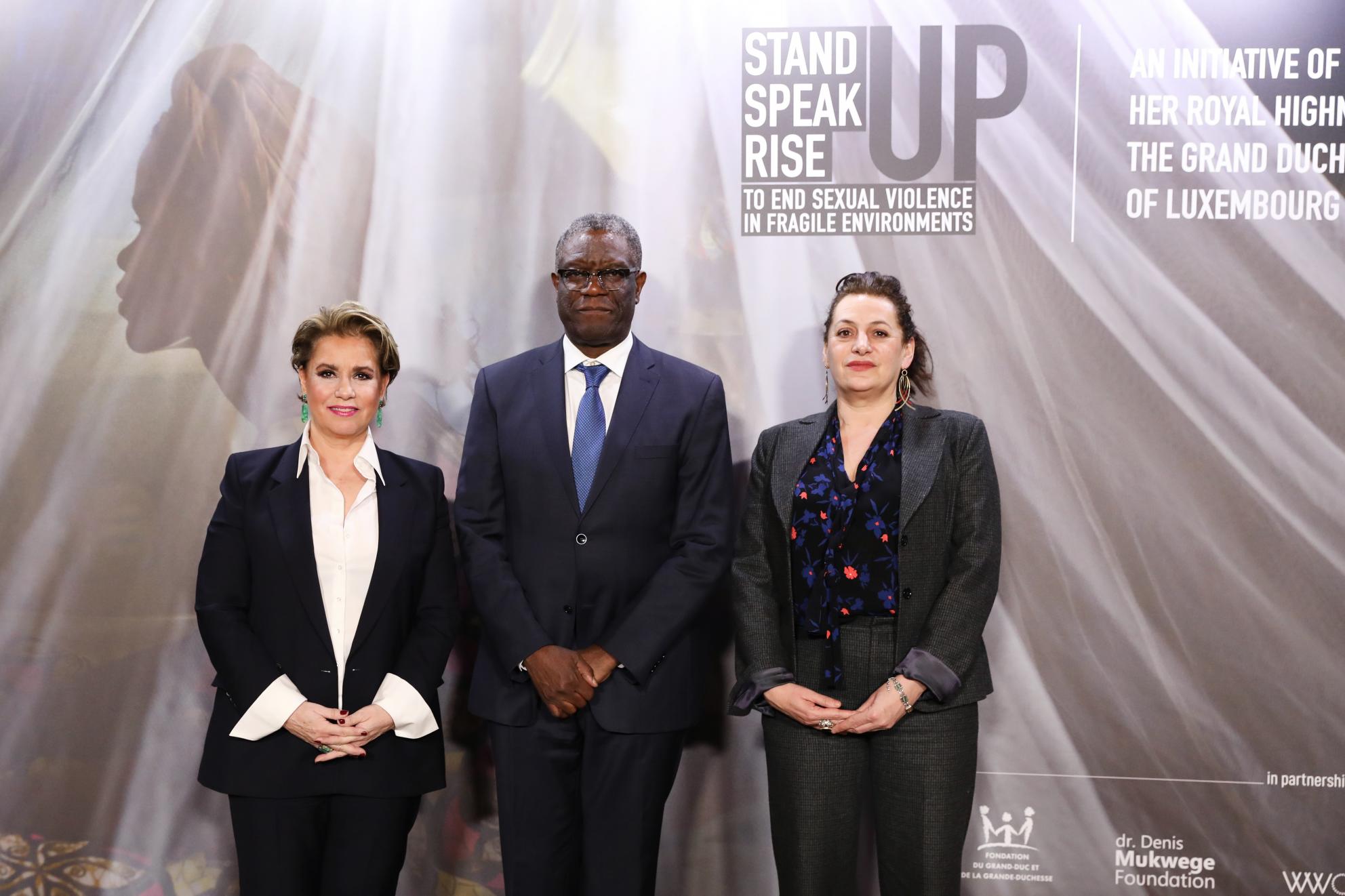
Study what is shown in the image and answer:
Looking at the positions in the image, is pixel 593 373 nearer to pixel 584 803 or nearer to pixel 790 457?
pixel 790 457

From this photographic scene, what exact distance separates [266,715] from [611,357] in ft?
3.91

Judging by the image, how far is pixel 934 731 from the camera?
247 centimetres

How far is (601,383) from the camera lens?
2.78 m

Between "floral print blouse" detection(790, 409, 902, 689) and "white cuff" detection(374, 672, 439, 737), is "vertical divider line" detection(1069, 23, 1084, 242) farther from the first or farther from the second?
"white cuff" detection(374, 672, 439, 737)

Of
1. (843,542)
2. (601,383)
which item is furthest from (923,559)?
(601,383)

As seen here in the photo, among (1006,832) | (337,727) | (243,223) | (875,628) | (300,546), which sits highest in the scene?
(243,223)

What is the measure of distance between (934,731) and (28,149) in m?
3.26

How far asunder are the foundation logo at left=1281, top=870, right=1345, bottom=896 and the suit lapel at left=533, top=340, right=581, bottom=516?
2389 mm

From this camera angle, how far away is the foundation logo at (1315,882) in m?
3.15

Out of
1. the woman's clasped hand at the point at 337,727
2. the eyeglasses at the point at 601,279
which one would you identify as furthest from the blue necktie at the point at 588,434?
the woman's clasped hand at the point at 337,727

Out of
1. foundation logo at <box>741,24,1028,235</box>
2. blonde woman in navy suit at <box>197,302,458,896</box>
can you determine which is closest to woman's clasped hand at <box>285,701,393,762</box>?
blonde woman in navy suit at <box>197,302,458,896</box>

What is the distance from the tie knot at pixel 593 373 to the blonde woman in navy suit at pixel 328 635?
488mm

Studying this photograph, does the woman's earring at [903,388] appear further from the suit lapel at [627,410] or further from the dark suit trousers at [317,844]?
the dark suit trousers at [317,844]

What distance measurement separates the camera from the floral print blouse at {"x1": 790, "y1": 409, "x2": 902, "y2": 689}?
254cm
